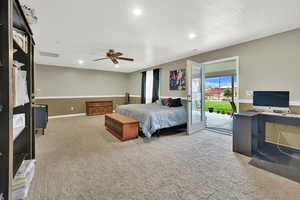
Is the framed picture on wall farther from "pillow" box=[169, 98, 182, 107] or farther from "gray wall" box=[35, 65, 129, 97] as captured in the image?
"gray wall" box=[35, 65, 129, 97]

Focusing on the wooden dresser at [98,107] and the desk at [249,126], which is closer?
the desk at [249,126]

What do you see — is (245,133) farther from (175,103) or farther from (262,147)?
(175,103)

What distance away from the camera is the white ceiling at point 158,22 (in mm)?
2016

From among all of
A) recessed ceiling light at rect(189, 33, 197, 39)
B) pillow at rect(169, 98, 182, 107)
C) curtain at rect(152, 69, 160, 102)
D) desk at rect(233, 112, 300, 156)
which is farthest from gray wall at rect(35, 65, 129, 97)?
desk at rect(233, 112, 300, 156)

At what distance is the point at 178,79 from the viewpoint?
5.21 metres

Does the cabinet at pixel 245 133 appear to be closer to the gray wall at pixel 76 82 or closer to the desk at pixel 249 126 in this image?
the desk at pixel 249 126

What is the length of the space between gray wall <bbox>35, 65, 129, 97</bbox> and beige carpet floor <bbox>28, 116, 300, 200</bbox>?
12.5 feet

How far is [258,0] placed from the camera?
1917mm

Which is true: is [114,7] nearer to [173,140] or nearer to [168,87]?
[173,140]

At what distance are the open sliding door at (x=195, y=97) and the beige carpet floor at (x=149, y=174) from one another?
898 mm

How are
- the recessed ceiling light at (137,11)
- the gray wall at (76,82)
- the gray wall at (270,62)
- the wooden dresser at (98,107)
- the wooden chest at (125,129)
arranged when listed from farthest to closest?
the wooden dresser at (98,107) < the gray wall at (76,82) < the wooden chest at (125,129) < the gray wall at (270,62) < the recessed ceiling light at (137,11)

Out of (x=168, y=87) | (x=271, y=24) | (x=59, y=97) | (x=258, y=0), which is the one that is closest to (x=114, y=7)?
(x=258, y=0)

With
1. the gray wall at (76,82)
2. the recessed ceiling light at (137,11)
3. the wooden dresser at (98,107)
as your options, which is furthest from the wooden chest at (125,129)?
the gray wall at (76,82)

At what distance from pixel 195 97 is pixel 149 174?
2.88 metres
